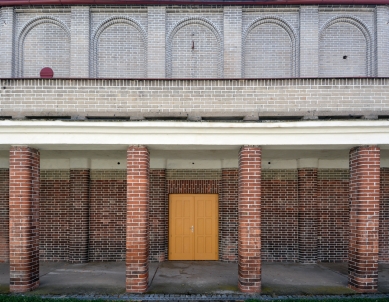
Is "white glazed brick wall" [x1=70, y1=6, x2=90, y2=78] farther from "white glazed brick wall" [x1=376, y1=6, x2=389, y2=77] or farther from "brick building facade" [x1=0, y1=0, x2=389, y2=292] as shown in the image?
"white glazed brick wall" [x1=376, y1=6, x2=389, y2=77]

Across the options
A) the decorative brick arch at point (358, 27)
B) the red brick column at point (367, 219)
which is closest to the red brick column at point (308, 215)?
the red brick column at point (367, 219)

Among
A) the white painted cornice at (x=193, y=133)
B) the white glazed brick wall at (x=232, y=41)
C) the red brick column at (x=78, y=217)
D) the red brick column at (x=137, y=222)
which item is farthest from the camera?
the white glazed brick wall at (x=232, y=41)

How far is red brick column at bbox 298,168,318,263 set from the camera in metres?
Answer: 9.87

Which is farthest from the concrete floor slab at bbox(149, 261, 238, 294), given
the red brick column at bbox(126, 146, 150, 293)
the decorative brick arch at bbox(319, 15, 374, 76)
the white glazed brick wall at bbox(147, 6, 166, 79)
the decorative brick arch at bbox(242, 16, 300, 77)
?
the decorative brick arch at bbox(319, 15, 374, 76)

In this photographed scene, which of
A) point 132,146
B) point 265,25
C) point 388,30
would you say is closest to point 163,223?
point 132,146

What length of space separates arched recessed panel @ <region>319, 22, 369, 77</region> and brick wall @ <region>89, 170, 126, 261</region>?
24.6ft

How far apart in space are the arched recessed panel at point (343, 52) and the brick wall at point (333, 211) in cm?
324

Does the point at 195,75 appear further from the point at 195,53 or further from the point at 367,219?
the point at 367,219

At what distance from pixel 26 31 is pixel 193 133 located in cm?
742

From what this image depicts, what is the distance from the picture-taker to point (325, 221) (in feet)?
33.1

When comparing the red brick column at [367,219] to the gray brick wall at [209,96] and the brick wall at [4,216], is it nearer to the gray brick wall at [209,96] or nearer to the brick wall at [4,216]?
the gray brick wall at [209,96]

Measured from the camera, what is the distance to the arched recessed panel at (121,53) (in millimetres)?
10320

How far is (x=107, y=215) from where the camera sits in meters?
10.1

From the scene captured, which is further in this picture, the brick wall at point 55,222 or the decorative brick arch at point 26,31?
the decorative brick arch at point 26,31
